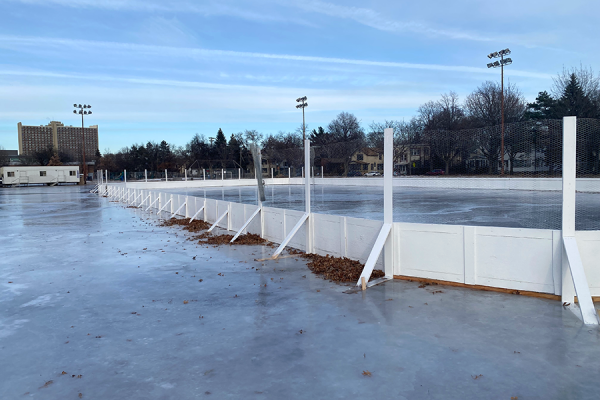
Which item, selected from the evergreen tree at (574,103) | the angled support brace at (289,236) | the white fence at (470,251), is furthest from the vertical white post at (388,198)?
the evergreen tree at (574,103)

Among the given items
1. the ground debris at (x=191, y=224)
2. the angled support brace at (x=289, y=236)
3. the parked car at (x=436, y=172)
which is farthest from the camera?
the parked car at (x=436, y=172)

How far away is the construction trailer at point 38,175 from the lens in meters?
64.7

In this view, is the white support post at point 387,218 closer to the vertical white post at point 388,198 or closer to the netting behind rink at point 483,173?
the vertical white post at point 388,198

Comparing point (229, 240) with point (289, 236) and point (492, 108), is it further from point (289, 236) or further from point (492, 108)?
point (492, 108)

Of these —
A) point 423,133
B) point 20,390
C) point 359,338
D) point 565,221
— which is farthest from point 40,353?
point 423,133

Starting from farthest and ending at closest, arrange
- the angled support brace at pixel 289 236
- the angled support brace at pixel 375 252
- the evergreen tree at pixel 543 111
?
the evergreen tree at pixel 543 111 → the angled support brace at pixel 289 236 → the angled support brace at pixel 375 252

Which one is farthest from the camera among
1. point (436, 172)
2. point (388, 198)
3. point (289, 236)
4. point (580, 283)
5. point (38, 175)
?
point (38, 175)

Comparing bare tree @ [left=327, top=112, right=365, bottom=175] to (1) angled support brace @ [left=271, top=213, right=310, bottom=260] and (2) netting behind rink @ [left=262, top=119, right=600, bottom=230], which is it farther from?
(1) angled support brace @ [left=271, top=213, right=310, bottom=260]

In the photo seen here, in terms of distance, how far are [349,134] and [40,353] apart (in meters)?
69.4

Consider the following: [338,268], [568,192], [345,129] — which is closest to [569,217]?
[568,192]

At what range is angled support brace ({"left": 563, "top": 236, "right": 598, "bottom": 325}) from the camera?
5.18 meters

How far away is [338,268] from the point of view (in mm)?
8141

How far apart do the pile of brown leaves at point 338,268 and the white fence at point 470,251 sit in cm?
18

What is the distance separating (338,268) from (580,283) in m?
3.83
